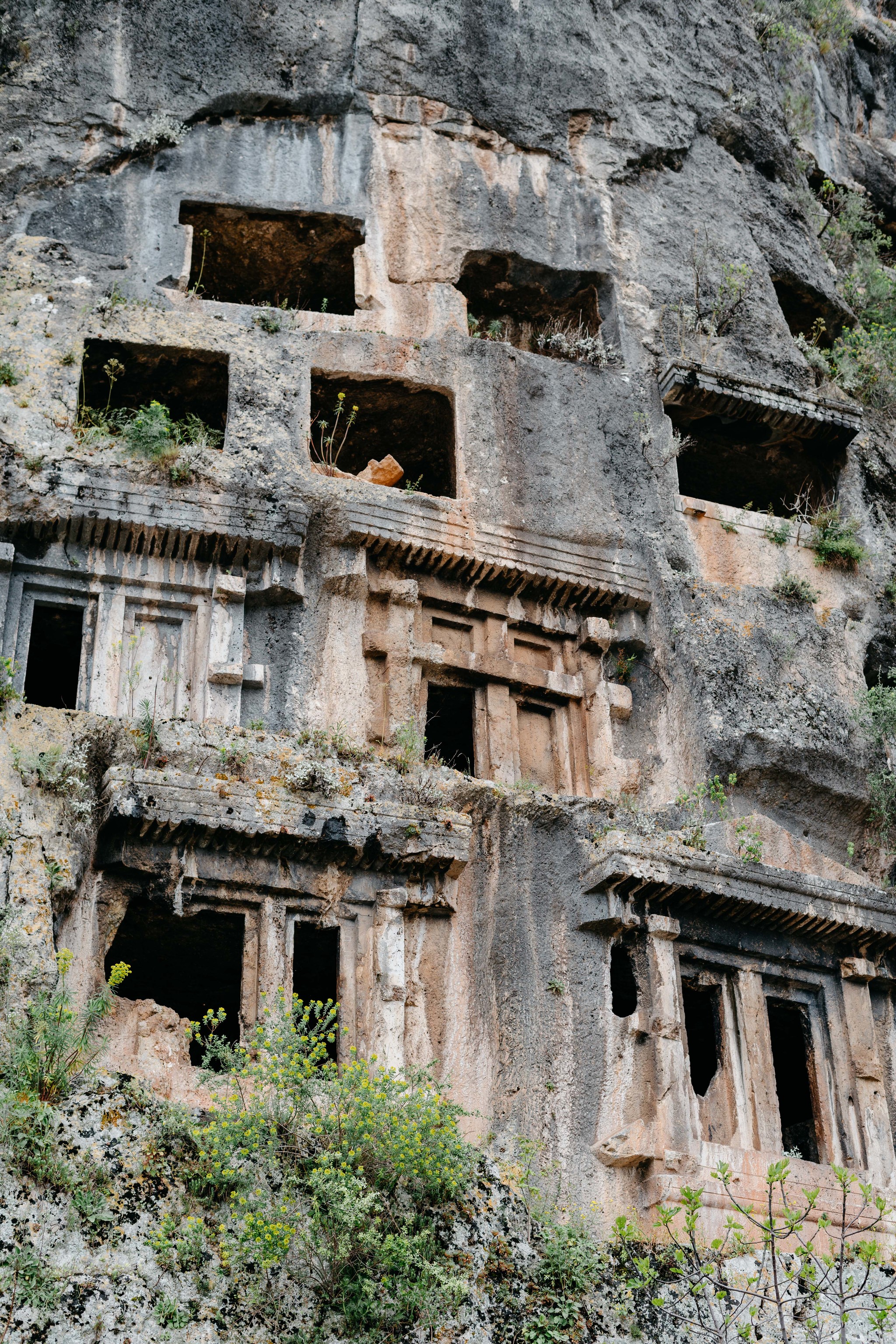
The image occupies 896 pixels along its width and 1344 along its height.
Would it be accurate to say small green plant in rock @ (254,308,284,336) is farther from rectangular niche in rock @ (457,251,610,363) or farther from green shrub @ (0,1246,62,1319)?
green shrub @ (0,1246,62,1319)

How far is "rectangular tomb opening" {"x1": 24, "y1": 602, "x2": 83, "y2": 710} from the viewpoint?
54.4ft

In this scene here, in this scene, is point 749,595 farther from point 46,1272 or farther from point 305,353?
point 46,1272

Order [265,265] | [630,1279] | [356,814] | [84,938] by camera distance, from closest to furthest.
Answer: [630,1279]
[84,938]
[356,814]
[265,265]

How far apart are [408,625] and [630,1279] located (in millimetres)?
7732

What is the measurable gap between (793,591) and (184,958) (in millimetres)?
8053

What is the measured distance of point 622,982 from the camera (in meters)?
14.7

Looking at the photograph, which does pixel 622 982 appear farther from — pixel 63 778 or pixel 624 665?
pixel 63 778

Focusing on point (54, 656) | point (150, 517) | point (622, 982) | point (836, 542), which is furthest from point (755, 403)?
point (54, 656)

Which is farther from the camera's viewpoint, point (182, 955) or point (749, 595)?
point (749, 595)

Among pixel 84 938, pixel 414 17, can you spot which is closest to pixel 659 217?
pixel 414 17

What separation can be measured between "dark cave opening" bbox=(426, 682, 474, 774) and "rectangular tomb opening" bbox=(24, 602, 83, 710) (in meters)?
3.64

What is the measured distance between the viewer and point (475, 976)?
1416cm

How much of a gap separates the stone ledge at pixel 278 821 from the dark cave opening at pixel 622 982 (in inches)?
63.7

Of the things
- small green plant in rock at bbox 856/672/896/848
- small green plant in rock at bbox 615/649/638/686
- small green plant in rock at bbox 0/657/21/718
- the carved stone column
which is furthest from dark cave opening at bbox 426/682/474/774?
small green plant in rock at bbox 0/657/21/718
